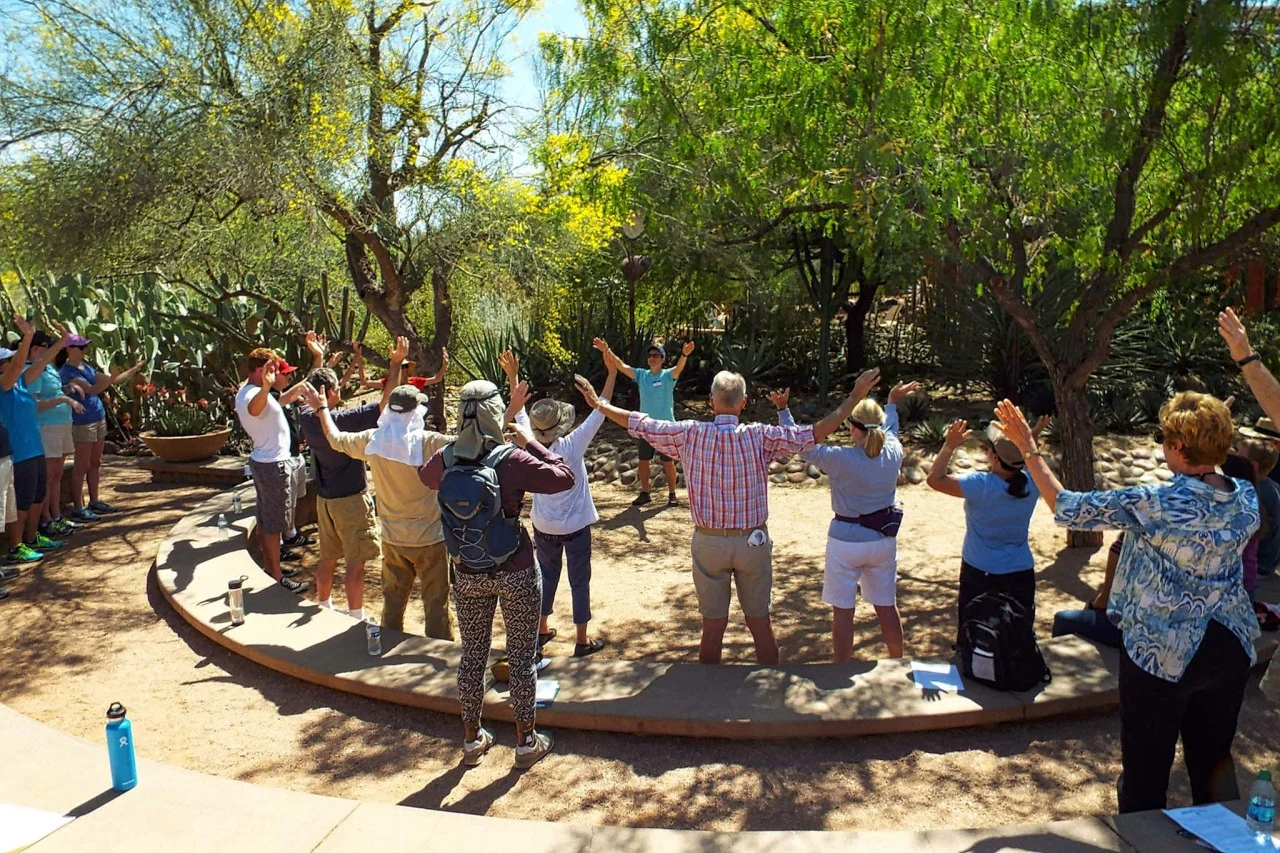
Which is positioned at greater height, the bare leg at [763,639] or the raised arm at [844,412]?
the raised arm at [844,412]

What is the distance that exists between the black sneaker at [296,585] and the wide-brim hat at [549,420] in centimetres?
259

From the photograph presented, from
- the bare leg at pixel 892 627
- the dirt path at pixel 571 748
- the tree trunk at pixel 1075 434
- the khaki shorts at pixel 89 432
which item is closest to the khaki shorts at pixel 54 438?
the khaki shorts at pixel 89 432

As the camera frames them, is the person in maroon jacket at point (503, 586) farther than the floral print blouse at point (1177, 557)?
Yes

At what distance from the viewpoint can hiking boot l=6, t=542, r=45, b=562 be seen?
25.1 ft

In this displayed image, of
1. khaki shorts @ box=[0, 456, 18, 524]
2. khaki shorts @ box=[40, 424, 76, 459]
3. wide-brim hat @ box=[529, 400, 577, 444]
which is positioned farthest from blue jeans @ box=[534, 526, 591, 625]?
khaki shorts @ box=[40, 424, 76, 459]

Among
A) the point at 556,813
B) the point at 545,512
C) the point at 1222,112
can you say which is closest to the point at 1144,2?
the point at 1222,112

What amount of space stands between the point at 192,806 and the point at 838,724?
2754 millimetres

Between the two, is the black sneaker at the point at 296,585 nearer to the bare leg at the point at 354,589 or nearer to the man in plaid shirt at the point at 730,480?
the bare leg at the point at 354,589

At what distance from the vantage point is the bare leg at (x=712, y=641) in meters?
5.27

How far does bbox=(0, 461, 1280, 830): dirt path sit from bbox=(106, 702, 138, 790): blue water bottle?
1.88ft

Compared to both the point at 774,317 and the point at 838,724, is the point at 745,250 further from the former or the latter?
the point at 838,724

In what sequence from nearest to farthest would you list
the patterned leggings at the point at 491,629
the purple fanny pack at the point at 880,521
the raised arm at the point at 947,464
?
the patterned leggings at the point at 491,629 < the raised arm at the point at 947,464 < the purple fanny pack at the point at 880,521

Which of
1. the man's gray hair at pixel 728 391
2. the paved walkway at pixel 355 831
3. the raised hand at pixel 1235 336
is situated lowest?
the paved walkway at pixel 355 831

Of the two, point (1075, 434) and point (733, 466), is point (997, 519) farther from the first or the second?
point (1075, 434)
